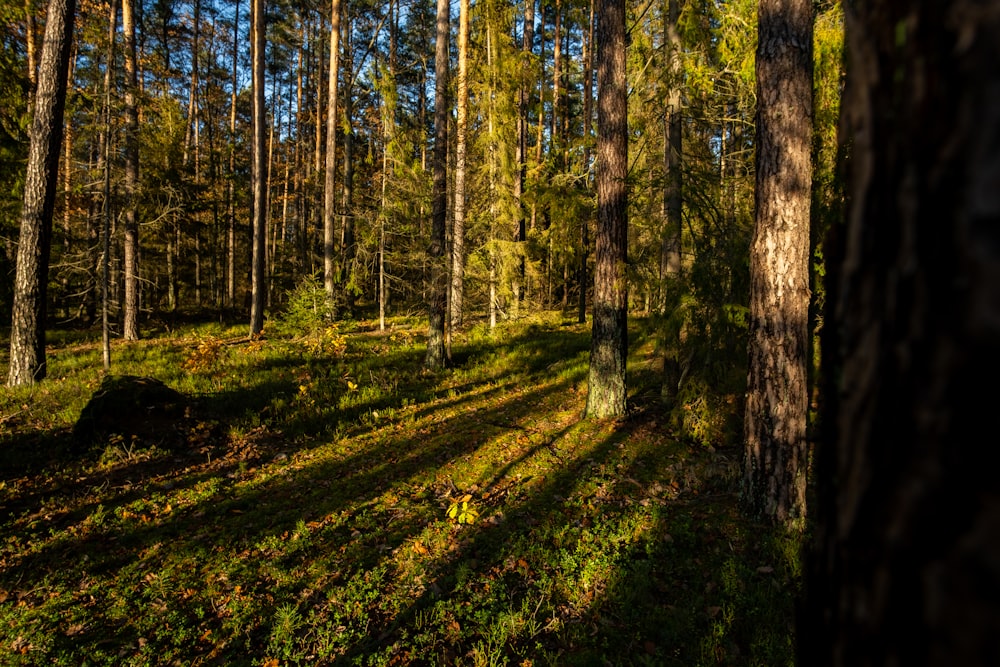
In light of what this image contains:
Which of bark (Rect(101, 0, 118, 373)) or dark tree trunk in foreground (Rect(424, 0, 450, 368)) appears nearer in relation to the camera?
bark (Rect(101, 0, 118, 373))

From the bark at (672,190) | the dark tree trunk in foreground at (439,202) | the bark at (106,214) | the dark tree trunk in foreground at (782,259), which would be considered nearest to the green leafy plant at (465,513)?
the dark tree trunk in foreground at (782,259)

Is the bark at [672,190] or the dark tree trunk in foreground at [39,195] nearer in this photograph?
the bark at [672,190]

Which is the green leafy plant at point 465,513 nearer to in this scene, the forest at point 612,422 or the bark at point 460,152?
the forest at point 612,422

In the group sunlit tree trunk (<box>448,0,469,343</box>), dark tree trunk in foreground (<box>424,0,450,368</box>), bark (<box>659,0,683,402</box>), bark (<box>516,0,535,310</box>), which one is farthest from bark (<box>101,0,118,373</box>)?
bark (<box>659,0,683,402</box>)

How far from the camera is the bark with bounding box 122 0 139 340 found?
13273 millimetres

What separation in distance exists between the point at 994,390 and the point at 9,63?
18017 millimetres

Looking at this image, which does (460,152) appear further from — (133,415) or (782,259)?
(782,259)

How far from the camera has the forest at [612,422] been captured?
0.58 meters

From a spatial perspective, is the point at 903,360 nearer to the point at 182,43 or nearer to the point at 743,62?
the point at 743,62

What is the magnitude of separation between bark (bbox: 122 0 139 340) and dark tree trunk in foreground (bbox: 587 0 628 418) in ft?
39.0

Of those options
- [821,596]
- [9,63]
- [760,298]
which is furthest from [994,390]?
[9,63]

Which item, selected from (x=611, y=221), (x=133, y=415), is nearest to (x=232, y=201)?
(x=133, y=415)

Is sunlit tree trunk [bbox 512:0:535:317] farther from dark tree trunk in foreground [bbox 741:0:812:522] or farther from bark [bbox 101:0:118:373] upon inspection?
bark [bbox 101:0:118:373]

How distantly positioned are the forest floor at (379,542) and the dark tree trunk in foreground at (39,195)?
1.21 m
